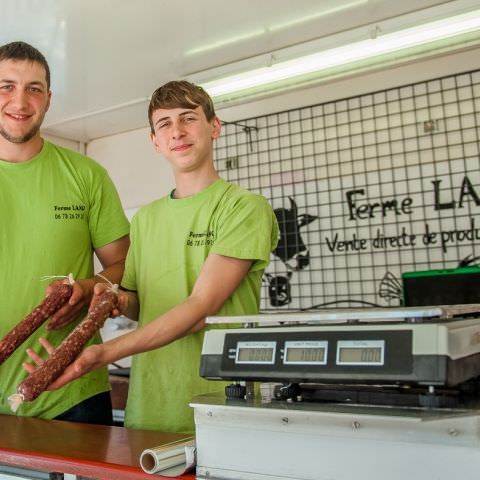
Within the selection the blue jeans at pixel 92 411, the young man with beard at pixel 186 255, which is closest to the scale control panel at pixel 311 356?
the young man with beard at pixel 186 255

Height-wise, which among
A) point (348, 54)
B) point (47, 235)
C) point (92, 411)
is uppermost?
point (348, 54)

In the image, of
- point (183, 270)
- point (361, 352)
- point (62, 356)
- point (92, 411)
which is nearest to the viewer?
point (361, 352)

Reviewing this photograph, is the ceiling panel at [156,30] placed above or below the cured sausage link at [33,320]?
above

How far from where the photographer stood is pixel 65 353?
105 cm

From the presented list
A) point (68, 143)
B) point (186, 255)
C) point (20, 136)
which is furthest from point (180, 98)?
point (68, 143)

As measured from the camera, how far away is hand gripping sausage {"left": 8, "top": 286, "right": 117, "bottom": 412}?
3.23 feet

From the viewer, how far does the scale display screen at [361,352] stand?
74cm

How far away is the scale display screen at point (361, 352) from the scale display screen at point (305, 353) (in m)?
0.02

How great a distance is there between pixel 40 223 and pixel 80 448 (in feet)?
2.61

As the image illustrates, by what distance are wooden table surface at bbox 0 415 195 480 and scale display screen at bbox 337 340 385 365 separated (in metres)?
0.30

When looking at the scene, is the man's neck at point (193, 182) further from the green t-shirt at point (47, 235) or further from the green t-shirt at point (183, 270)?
the green t-shirt at point (47, 235)

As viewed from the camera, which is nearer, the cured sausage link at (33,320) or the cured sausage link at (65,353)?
the cured sausage link at (65,353)

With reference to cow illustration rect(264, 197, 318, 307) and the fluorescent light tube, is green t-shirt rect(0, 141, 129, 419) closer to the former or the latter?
the fluorescent light tube

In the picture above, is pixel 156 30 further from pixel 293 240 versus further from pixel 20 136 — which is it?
pixel 293 240
